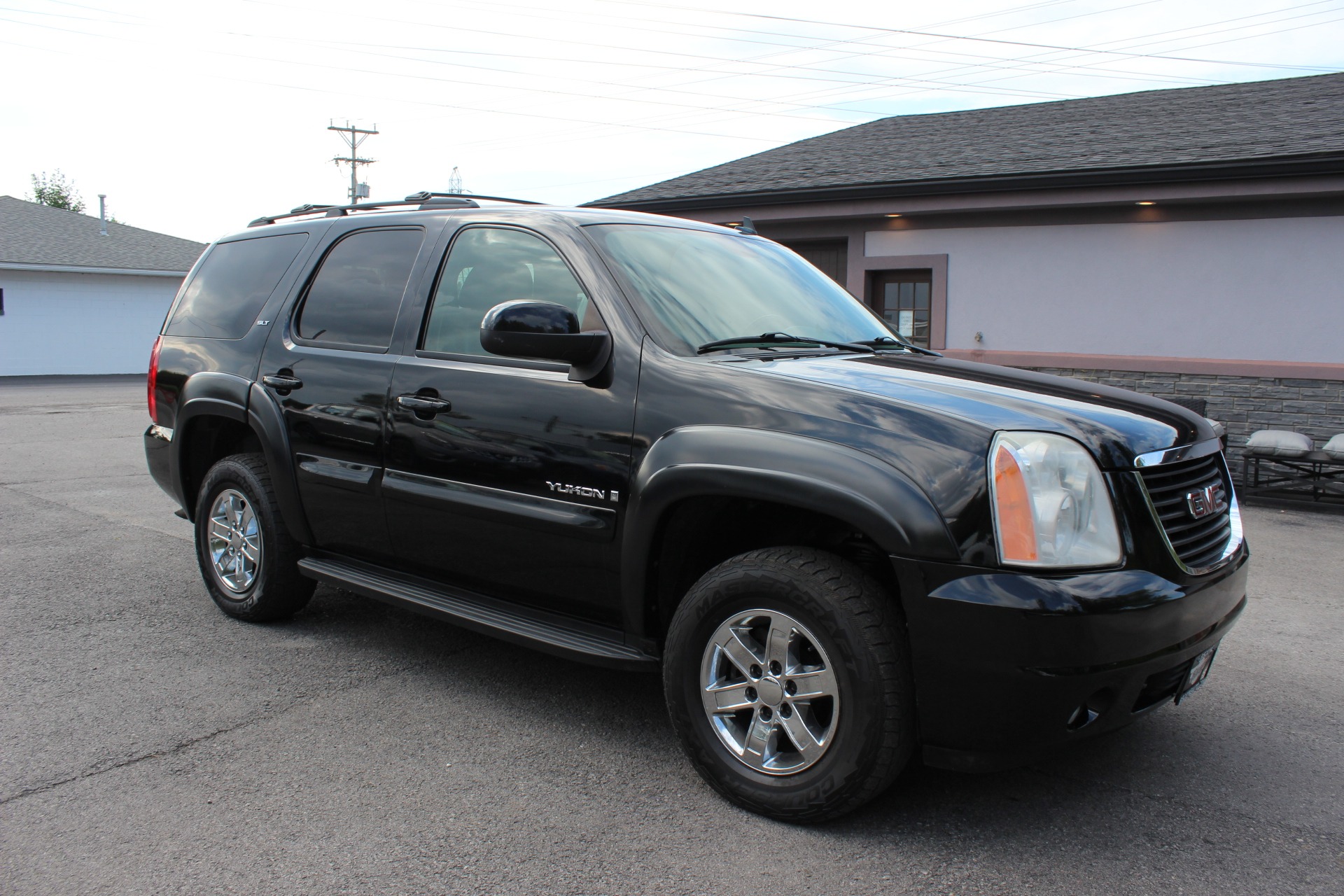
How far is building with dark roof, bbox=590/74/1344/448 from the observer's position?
1005 centimetres

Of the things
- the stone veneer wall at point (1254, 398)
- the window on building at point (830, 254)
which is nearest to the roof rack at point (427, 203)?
the stone veneer wall at point (1254, 398)

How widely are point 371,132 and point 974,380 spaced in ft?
159

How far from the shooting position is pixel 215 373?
491cm

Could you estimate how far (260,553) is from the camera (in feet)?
15.7

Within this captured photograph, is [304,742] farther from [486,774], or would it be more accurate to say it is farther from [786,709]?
[786,709]

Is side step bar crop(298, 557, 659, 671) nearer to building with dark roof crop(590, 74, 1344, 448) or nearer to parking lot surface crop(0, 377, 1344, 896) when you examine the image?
parking lot surface crop(0, 377, 1344, 896)

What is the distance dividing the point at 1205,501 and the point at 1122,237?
8851 mm

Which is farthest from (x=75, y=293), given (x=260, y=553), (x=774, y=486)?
(x=774, y=486)

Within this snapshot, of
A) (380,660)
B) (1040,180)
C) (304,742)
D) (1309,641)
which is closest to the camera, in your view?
(304,742)

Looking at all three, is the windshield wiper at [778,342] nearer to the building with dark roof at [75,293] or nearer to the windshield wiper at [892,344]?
the windshield wiper at [892,344]

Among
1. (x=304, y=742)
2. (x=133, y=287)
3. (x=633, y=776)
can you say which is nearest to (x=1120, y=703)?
(x=633, y=776)

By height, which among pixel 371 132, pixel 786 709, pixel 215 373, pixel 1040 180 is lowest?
pixel 786 709

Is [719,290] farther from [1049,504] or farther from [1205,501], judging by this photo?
[1205,501]

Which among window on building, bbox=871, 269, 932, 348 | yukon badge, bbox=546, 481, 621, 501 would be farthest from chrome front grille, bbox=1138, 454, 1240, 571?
window on building, bbox=871, 269, 932, 348
